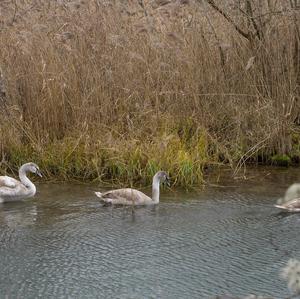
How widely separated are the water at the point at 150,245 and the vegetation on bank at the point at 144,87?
801 millimetres

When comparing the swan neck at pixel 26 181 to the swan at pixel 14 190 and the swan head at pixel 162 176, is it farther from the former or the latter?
the swan head at pixel 162 176

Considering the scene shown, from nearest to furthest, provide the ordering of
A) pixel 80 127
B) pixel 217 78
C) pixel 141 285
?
pixel 141 285 < pixel 80 127 < pixel 217 78

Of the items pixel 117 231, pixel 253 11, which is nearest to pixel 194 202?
pixel 117 231

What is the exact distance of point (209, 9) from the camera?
10.7 meters

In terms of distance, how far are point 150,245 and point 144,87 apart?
11.7 feet

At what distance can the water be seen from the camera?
18.2 feet

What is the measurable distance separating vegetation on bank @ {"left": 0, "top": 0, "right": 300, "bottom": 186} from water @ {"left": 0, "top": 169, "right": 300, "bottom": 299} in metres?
0.80

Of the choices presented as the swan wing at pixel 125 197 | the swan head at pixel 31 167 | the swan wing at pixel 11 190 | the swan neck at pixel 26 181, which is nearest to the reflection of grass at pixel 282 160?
the swan wing at pixel 125 197

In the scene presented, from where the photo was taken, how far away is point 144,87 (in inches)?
384

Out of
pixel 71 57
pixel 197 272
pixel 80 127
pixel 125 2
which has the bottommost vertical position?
pixel 197 272

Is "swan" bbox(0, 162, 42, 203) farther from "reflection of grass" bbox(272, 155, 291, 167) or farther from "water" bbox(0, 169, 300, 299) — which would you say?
"reflection of grass" bbox(272, 155, 291, 167)

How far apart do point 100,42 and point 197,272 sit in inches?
184

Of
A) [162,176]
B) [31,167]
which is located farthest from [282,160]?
[31,167]

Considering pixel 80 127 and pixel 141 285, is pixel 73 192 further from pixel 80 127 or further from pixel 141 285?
pixel 141 285
